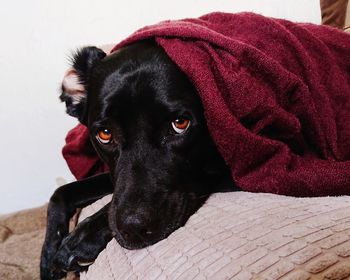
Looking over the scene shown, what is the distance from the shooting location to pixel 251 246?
60 cm

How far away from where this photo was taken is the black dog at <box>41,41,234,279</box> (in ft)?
3.11


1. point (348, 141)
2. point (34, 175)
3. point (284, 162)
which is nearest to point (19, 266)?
point (34, 175)

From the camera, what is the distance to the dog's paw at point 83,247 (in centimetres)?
99

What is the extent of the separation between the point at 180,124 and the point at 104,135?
0.81 ft

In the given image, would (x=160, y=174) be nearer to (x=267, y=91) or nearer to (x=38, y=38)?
(x=267, y=91)

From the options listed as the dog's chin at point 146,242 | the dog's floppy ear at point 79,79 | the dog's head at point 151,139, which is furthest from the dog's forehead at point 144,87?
the dog's chin at point 146,242

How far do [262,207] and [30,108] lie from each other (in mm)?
1938

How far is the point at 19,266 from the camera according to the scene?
1.65 metres

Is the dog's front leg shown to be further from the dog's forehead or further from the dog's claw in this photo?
the dog's forehead

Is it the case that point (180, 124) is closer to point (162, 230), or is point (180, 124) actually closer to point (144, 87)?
point (144, 87)

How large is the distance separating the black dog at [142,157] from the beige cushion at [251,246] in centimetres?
7

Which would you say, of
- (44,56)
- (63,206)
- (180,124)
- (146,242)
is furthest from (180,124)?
(44,56)

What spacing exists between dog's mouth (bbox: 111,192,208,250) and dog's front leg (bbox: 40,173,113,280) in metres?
0.35

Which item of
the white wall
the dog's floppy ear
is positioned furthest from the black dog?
the white wall
